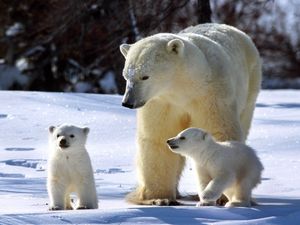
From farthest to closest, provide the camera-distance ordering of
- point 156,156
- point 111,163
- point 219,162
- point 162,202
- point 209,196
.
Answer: point 111,163 < point 156,156 < point 162,202 < point 219,162 < point 209,196

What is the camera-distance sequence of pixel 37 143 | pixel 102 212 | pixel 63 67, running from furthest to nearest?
pixel 63 67
pixel 37 143
pixel 102 212

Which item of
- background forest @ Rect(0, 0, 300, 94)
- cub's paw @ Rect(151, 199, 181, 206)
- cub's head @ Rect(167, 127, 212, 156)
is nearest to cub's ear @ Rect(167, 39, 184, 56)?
cub's head @ Rect(167, 127, 212, 156)

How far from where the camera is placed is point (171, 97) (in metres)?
7.41

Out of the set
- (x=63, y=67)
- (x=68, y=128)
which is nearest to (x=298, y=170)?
(x=68, y=128)

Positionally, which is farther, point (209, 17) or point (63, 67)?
point (63, 67)

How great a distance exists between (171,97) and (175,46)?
0.41m

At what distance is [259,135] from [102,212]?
560cm

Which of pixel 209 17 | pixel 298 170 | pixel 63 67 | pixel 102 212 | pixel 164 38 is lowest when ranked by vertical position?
pixel 102 212

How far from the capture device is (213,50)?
7785 mm

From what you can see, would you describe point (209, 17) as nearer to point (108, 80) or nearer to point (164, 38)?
point (164, 38)

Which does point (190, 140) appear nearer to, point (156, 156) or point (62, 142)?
point (156, 156)

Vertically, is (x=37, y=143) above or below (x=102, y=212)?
above

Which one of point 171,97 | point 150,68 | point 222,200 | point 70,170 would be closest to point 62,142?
point 70,170

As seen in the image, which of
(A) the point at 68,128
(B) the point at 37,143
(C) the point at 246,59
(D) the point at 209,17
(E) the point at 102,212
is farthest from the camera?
(D) the point at 209,17
